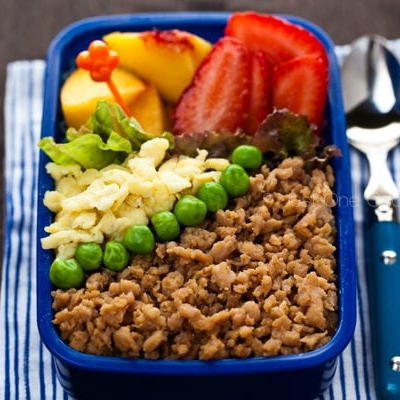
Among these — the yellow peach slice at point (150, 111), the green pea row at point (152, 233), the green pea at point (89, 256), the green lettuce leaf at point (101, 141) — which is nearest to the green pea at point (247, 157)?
the green pea row at point (152, 233)

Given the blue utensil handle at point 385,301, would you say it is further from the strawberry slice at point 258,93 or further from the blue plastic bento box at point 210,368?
the strawberry slice at point 258,93

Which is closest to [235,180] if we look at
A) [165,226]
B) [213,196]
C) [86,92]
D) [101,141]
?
[213,196]

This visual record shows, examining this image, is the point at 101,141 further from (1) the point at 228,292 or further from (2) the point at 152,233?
(1) the point at 228,292

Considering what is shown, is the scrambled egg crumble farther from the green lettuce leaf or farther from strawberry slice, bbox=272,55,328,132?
strawberry slice, bbox=272,55,328,132

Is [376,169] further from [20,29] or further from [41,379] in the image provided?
[20,29]

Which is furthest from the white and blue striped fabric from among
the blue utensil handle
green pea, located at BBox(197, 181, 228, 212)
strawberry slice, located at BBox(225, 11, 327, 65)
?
green pea, located at BBox(197, 181, 228, 212)

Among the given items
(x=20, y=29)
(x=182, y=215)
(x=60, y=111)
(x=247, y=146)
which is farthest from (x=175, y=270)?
(x=20, y=29)
